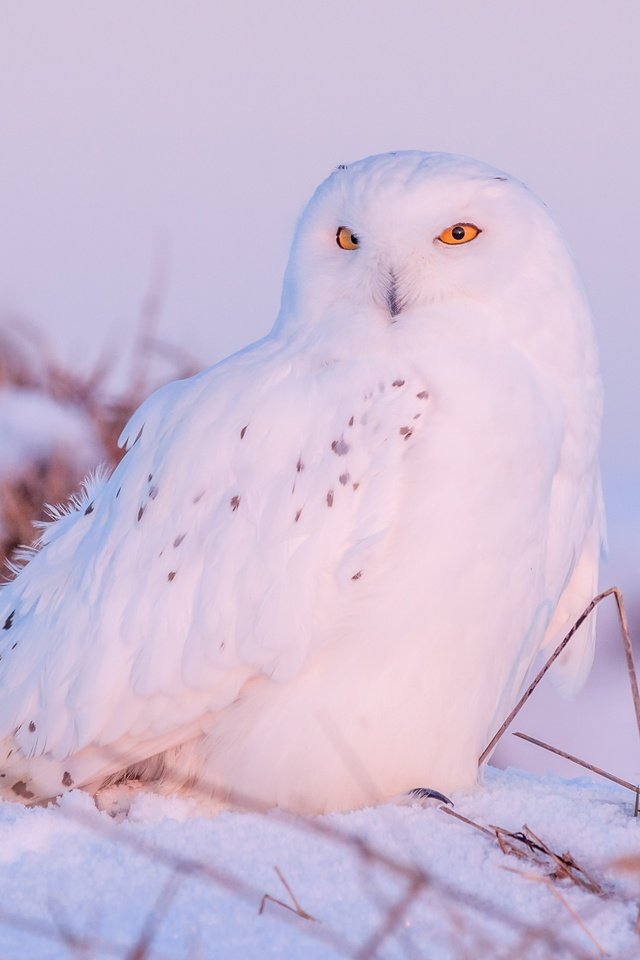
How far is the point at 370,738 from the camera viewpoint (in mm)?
2613

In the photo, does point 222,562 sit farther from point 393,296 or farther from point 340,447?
point 393,296

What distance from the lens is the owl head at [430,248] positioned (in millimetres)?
2793

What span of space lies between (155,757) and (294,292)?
1143 mm

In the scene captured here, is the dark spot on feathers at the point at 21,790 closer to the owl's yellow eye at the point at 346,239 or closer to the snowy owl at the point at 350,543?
the snowy owl at the point at 350,543

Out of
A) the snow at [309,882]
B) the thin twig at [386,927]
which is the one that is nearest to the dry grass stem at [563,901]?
the snow at [309,882]

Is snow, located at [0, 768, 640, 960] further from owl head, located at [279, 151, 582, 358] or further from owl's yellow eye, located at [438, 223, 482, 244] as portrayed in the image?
owl's yellow eye, located at [438, 223, 482, 244]

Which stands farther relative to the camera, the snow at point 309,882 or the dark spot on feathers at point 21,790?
the dark spot on feathers at point 21,790

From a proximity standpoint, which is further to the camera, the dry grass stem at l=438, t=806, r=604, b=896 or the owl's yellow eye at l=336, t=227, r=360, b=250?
the owl's yellow eye at l=336, t=227, r=360, b=250

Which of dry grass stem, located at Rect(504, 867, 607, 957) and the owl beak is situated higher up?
the owl beak

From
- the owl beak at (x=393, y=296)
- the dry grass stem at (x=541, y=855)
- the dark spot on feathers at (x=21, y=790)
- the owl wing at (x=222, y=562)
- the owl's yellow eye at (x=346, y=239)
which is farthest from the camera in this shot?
the owl's yellow eye at (x=346, y=239)

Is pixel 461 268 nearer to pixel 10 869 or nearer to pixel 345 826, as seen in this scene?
pixel 345 826

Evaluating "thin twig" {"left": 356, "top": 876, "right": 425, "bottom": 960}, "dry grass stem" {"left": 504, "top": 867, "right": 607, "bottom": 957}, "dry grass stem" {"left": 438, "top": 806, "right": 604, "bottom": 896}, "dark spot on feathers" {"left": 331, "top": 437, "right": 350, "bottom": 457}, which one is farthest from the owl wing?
"thin twig" {"left": 356, "top": 876, "right": 425, "bottom": 960}

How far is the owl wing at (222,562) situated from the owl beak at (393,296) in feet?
0.54

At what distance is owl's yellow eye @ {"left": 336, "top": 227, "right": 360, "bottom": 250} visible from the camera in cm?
291
